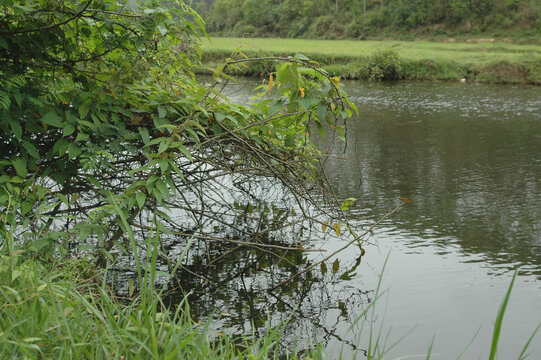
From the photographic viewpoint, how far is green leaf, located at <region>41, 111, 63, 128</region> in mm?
3831

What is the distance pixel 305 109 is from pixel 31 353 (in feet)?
8.30

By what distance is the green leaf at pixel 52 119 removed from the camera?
3831 millimetres

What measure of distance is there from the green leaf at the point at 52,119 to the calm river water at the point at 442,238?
146 centimetres

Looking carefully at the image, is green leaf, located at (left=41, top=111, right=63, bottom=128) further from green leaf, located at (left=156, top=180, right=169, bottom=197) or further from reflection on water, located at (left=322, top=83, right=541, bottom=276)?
reflection on water, located at (left=322, top=83, right=541, bottom=276)

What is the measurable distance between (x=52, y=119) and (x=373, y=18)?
54.4 metres

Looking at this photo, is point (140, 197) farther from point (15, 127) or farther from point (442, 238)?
point (442, 238)

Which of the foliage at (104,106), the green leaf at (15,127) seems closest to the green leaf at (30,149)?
the foliage at (104,106)

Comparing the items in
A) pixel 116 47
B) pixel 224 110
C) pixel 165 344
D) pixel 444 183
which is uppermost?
pixel 116 47

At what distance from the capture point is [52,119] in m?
3.85

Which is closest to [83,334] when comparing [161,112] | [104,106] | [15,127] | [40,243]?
[40,243]

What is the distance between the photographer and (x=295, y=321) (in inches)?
183

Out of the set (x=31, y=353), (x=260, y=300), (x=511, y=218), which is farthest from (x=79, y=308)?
(x=511, y=218)

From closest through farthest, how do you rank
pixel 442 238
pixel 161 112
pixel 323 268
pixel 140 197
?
pixel 140 197, pixel 161 112, pixel 323 268, pixel 442 238

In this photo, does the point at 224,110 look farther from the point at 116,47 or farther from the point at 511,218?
the point at 511,218
